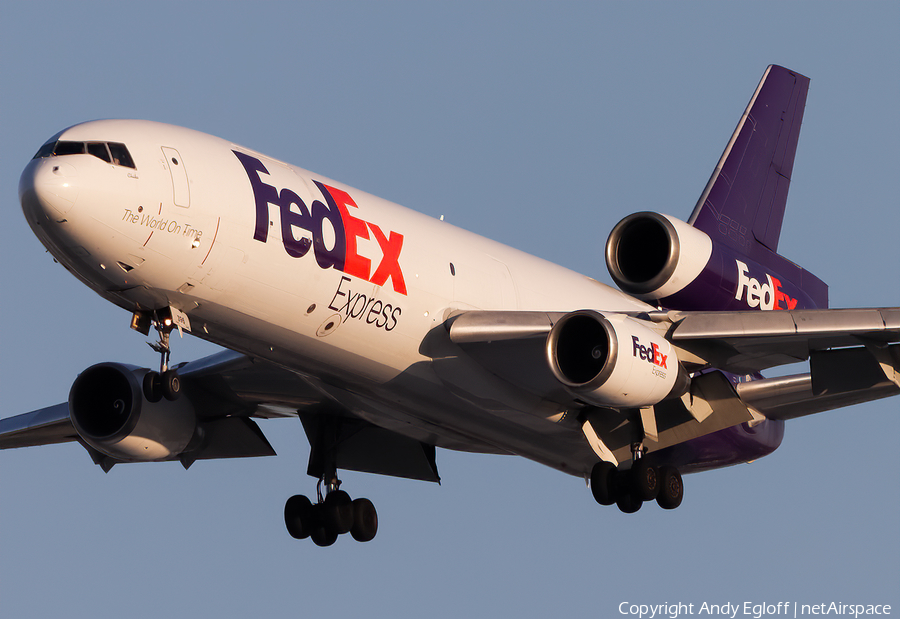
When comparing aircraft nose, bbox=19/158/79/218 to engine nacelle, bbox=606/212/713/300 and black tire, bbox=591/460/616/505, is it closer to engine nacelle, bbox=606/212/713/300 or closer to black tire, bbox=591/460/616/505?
black tire, bbox=591/460/616/505

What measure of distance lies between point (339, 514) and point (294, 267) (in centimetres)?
866

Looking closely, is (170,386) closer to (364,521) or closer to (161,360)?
(161,360)

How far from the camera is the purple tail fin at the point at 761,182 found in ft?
103

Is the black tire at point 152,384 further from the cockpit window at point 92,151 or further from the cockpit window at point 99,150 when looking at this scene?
the cockpit window at point 99,150

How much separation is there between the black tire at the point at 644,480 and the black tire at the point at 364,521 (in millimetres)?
6205

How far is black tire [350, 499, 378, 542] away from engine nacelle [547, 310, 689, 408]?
7344 millimetres

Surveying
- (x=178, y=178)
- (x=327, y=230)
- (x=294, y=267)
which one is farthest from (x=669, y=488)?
(x=178, y=178)

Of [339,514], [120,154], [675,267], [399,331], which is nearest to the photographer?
[120,154]

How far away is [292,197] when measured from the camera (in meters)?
21.8

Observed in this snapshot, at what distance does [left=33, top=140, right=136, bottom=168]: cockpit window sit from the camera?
19.9 meters

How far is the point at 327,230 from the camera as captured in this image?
71.6ft

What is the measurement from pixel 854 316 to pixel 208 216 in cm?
1150

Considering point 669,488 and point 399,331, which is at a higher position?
point 399,331

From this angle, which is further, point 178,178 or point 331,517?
point 331,517
